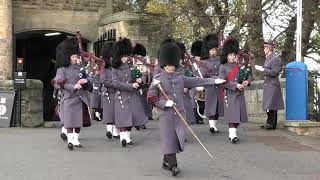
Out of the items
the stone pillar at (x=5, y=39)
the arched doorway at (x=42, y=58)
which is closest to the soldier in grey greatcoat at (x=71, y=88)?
the stone pillar at (x=5, y=39)

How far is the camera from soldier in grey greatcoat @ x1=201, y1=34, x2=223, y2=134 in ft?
46.1

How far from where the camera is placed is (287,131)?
1473cm

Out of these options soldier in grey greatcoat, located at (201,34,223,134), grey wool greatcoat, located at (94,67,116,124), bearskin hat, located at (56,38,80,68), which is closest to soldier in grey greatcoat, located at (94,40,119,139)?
grey wool greatcoat, located at (94,67,116,124)

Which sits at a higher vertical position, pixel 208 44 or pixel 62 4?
pixel 62 4

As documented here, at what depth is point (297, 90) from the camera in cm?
1450

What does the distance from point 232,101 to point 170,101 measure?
3.64 meters

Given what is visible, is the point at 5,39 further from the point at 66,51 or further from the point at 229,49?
the point at 229,49

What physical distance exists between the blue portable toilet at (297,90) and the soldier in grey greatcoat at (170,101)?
529cm

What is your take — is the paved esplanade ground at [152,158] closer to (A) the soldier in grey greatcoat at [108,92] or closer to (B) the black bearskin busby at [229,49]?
(A) the soldier in grey greatcoat at [108,92]

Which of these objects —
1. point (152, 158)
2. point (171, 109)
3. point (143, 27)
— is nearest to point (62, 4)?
point (143, 27)

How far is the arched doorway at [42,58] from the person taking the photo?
2764 centimetres

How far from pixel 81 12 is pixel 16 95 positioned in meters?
7.86

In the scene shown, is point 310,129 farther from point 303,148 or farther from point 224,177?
point 224,177

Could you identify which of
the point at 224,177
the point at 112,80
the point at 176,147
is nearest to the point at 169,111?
the point at 176,147
